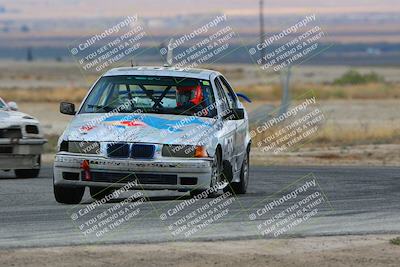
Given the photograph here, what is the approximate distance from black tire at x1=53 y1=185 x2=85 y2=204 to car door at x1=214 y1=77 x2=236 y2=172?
1803 millimetres

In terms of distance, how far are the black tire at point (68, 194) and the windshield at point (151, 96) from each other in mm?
1056

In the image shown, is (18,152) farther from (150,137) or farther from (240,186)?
(150,137)

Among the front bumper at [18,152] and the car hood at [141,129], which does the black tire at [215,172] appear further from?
the front bumper at [18,152]

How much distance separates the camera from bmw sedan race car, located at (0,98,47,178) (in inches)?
750

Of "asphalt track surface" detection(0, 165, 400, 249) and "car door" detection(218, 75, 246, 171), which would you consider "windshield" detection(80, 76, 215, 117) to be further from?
"asphalt track surface" detection(0, 165, 400, 249)

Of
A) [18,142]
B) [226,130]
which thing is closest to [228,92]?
[226,130]

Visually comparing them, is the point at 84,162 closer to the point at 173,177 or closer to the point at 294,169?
the point at 173,177

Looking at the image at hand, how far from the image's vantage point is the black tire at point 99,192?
52.7 feet

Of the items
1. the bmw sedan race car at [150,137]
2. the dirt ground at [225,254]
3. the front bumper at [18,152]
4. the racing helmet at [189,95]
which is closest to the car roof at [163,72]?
the bmw sedan race car at [150,137]

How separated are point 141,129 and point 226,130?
1.42 m

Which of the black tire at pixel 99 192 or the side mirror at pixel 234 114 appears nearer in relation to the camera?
the black tire at pixel 99 192

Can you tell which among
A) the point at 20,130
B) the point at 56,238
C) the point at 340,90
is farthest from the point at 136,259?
the point at 340,90

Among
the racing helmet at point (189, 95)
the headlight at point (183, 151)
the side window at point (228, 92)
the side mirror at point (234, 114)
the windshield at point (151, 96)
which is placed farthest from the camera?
the side window at point (228, 92)

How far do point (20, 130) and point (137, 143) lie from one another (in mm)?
4932
